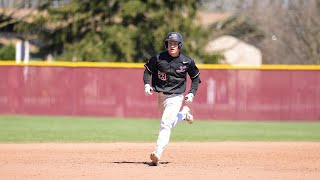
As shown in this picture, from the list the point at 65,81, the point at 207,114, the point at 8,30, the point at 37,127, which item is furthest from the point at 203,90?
the point at 8,30

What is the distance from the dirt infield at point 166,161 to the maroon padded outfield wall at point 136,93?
9362 mm

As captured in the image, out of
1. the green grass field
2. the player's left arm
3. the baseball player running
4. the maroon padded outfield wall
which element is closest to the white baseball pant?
the baseball player running

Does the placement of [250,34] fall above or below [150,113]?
above

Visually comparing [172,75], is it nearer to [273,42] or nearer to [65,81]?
[65,81]

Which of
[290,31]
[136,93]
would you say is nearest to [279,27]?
[290,31]

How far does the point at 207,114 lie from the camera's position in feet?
79.6

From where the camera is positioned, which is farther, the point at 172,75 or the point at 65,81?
the point at 65,81

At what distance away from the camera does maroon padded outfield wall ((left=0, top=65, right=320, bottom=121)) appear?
24203mm

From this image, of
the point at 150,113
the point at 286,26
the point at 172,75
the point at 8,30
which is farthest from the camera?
the point at 8,30

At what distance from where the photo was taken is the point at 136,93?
79.4 ft

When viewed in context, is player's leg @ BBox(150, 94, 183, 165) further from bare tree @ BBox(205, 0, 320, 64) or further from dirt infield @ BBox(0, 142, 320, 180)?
bare tree @ BBox(205, 0, 320, 64)

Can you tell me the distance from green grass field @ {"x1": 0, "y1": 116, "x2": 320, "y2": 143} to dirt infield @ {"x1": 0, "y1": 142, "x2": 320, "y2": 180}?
1696 millimetres

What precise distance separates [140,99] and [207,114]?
7.25 feet

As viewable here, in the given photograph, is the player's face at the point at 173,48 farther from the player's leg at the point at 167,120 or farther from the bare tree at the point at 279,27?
the bare tree at the point at 279,27
